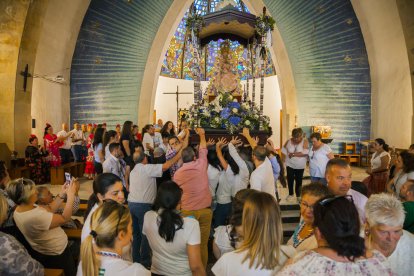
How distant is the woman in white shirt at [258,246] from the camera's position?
1783mm

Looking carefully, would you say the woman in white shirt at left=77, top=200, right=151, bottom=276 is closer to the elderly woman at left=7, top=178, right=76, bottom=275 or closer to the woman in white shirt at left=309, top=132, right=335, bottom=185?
the elderly woman at left=7, top=178, right=76, bottom=275

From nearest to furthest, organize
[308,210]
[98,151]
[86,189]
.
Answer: [308,210], [98,151], [86,189]

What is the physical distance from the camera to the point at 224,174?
441 centimetres

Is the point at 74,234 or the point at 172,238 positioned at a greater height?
the point at 172,238

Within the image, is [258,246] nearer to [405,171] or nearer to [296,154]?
[405,171]

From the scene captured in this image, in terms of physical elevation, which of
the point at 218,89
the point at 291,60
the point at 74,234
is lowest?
the point at 74,234

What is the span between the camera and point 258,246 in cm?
179

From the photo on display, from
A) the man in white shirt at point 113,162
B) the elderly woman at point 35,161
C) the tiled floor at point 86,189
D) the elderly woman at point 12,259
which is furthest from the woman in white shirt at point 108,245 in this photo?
the elderly woman at point 35,161

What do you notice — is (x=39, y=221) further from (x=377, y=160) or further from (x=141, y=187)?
(x=377, y=160)

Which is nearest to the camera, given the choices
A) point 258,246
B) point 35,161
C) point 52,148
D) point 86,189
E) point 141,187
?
point 258,246

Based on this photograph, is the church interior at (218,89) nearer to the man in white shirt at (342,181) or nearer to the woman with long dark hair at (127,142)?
the woman with long dark hair at (127,142)

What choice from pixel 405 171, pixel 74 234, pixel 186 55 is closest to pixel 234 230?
pixel 74 234

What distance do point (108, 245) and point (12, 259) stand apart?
0.81m

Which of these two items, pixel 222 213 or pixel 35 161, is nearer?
pixel 222 213
